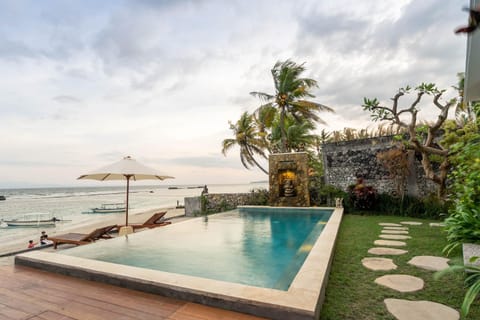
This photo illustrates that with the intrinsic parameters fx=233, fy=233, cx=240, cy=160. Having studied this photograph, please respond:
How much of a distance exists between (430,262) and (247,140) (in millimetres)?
15085

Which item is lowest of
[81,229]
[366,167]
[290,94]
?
[81,229]

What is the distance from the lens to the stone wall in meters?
9.18

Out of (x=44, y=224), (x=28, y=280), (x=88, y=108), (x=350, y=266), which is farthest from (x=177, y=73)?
(x=44, y=224)

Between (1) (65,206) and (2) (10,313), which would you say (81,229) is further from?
(1) (65,206)

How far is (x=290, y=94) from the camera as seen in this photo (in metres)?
14.1

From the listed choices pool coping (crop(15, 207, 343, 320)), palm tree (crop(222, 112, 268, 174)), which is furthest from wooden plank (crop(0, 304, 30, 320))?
palm tree (crop(222, 112, 268, 174))

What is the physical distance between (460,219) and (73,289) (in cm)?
573

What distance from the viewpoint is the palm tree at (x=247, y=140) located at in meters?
17.9

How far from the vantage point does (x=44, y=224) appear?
15.0m

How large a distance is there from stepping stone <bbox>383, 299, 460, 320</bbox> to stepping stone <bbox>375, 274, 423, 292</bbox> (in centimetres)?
32

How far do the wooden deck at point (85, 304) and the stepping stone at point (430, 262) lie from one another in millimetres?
2755

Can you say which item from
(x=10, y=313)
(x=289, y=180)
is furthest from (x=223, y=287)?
(x=289, y=180)

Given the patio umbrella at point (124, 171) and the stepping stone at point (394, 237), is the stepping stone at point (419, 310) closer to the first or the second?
the stepping stone at point (394, 237)

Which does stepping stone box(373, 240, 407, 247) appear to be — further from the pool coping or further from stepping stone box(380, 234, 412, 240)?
the pool coping
